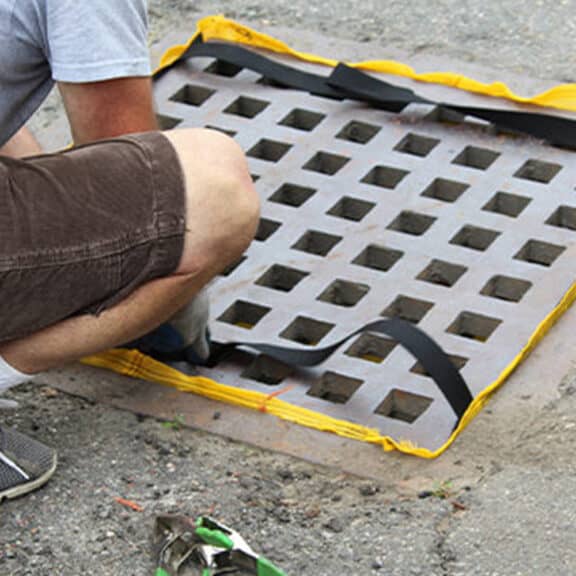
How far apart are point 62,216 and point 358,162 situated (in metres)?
1.13

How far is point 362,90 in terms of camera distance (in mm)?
3871

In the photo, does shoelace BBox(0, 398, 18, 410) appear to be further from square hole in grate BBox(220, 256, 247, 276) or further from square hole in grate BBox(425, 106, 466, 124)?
square hole in grate BBox(425, 106, 466, 124)

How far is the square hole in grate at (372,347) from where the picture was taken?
10.5 feet

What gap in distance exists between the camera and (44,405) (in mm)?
3059

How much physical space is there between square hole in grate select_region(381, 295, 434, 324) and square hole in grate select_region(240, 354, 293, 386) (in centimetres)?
25

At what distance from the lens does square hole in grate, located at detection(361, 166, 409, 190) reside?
366 cm

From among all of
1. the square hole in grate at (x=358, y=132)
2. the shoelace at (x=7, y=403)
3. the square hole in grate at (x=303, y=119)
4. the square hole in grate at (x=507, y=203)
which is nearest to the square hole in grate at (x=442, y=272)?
the square hole in grate at (x=507, y=203)

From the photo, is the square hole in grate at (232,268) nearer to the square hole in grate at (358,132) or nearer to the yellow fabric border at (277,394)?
the yellow fabric border at (277,394)

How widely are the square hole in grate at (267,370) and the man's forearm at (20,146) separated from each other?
0.61m

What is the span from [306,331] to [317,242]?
297 millimetres

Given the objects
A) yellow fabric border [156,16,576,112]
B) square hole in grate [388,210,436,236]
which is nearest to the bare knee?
square hole in grate [388,210,436,236]

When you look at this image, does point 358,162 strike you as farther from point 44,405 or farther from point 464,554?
point 464,554

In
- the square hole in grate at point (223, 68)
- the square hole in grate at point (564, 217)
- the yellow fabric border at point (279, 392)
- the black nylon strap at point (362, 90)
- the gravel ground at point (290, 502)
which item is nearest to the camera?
the gravel ground at point (290, 502)

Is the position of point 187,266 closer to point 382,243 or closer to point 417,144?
point 382,243
